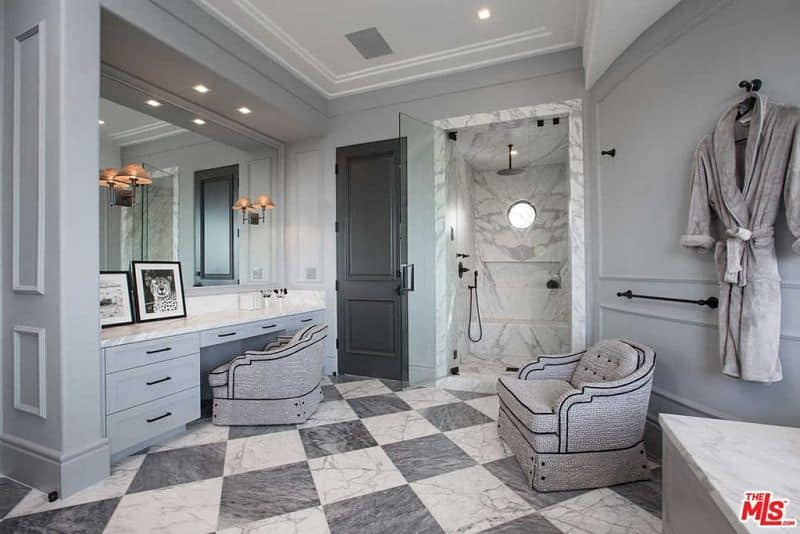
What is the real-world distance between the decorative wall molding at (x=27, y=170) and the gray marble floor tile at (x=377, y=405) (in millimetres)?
2084

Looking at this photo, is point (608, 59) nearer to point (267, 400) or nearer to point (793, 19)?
point (793, 19)

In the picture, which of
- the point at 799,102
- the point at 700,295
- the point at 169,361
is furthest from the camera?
the point at 169,361

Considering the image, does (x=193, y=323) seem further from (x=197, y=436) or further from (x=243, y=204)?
(x=243, y=204)

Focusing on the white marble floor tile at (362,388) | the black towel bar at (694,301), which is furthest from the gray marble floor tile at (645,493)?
the white marble floor tile at (362,388)

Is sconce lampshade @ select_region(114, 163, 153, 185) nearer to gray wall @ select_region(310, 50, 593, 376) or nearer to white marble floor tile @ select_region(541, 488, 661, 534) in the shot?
gray wall @ select_region(310, 50, 593, 376)

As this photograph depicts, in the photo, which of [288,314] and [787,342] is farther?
[288,314]

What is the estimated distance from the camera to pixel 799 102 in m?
1.58

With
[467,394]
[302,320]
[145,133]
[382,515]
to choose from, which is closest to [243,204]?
[145,133]

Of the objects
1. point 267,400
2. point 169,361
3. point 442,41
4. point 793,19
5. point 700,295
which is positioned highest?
point 442,41

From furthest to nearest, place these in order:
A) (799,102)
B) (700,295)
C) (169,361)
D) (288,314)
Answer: (288,314), (169,361), (700,295), (799,102)

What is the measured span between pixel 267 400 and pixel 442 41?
3.05 metres

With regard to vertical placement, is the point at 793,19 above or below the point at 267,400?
above

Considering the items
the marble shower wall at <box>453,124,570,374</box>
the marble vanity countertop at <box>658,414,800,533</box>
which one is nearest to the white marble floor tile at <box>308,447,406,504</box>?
the marble vanity countertop at <box>658,414,800,533</box>

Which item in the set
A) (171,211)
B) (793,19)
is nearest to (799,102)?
(793,19)
